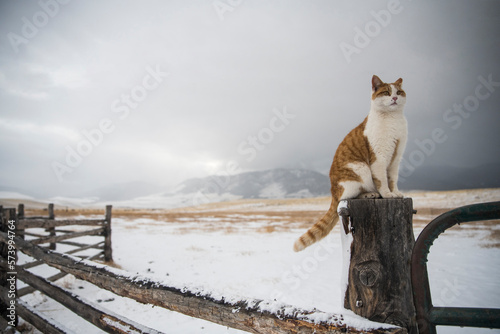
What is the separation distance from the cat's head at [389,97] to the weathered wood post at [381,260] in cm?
137

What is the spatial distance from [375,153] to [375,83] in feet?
2.77

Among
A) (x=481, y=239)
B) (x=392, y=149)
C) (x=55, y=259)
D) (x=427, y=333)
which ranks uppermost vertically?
(x=392, y=149)

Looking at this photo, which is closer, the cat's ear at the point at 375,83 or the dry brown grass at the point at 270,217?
the cat's ear at the point at 375,83

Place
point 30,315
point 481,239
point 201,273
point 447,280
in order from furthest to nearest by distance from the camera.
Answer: point 481,239 → point 201,273 → point 447,280 → point 30,315

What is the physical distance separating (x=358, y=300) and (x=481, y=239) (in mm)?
13775

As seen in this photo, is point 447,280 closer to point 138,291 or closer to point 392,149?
Result: point 392,149

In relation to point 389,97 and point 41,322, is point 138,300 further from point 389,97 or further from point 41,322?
point 389,97

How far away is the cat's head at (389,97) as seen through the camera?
235 cm

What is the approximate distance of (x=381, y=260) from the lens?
1.28 m

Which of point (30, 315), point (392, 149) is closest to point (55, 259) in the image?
point (30, 315)

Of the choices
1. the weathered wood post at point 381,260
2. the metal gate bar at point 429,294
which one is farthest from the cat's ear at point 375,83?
the metal gate bar at point 429,294

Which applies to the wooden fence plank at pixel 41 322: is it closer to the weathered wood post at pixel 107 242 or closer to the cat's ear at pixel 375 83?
the cat's ear at pixel 375 83

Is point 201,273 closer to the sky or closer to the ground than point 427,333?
closer to the ground

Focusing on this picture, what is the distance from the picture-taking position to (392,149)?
7.57 feet
